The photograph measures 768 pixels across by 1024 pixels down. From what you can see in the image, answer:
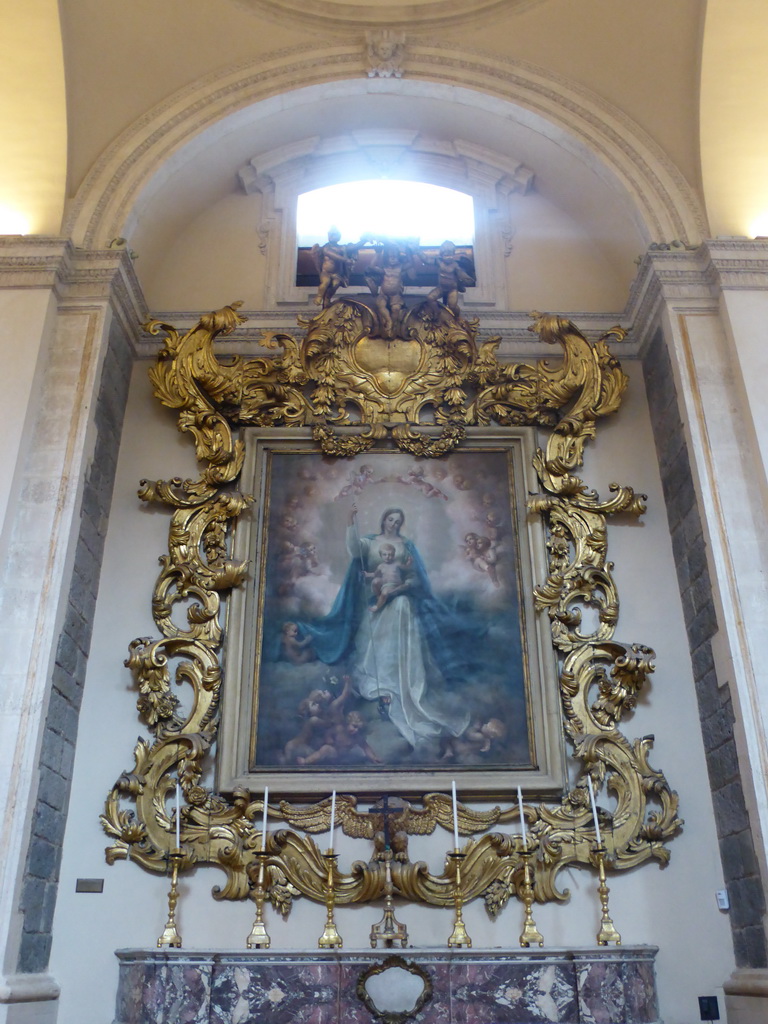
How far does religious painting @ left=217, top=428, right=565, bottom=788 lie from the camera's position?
638cm

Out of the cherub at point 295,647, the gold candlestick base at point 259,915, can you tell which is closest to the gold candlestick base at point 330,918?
the gold candlestick base at point 259,915

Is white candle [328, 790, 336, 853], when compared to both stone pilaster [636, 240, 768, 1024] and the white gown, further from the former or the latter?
stone pilaster [636, 240, 768, 1024]

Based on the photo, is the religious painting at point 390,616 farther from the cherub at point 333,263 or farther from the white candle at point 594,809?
the cherub at point 333,263

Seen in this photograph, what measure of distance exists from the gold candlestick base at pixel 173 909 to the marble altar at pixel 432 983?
0.72ft

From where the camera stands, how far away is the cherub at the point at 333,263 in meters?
7.31

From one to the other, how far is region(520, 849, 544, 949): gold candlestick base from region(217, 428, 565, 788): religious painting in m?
0.59

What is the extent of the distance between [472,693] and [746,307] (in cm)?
323

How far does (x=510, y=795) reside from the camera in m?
6.23

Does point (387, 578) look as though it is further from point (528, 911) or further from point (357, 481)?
point (528, 911)

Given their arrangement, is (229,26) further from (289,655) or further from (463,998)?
(463,998)

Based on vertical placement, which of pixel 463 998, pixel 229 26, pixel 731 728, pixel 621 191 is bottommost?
pixel 463 998

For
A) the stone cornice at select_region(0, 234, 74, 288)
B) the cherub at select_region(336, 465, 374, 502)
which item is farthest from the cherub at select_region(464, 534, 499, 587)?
→ the stone cornice at select_region(0, 234, 74, 288)

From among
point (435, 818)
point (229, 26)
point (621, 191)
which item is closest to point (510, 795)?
point (435, 818)

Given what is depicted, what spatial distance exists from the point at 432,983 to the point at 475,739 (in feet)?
5.13
